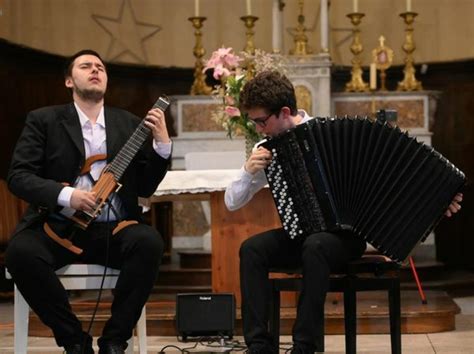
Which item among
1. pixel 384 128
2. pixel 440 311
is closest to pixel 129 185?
pixel 384 128

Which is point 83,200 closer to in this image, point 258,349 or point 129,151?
point 129,151

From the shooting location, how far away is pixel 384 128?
14.3ft

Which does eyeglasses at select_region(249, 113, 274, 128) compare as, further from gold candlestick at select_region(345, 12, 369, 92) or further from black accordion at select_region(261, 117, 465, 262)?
gold candlestick at select_region(345, 12, 369, 92)

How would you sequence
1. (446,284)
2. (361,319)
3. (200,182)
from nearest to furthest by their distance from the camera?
(361,319) → (200,182) → (446,284)

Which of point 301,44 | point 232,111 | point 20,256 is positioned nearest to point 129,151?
point 20,256

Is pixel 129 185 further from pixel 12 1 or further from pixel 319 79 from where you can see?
pixel 12 1

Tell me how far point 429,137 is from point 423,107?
264 mm

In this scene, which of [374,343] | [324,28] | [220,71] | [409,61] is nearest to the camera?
[374,343]

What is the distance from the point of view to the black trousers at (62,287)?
175 inches

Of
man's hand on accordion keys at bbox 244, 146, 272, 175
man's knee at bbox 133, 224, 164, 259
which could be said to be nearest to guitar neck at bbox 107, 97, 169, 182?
man's knee at bbox 133, 224, 164, 259

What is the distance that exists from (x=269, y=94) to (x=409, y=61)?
4768 millimetres

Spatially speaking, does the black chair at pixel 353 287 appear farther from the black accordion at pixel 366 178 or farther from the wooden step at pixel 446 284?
the wooden step at pixel 446 284

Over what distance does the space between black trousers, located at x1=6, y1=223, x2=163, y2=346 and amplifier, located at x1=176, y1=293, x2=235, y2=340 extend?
96 centimetres

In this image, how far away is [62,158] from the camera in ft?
15.6
